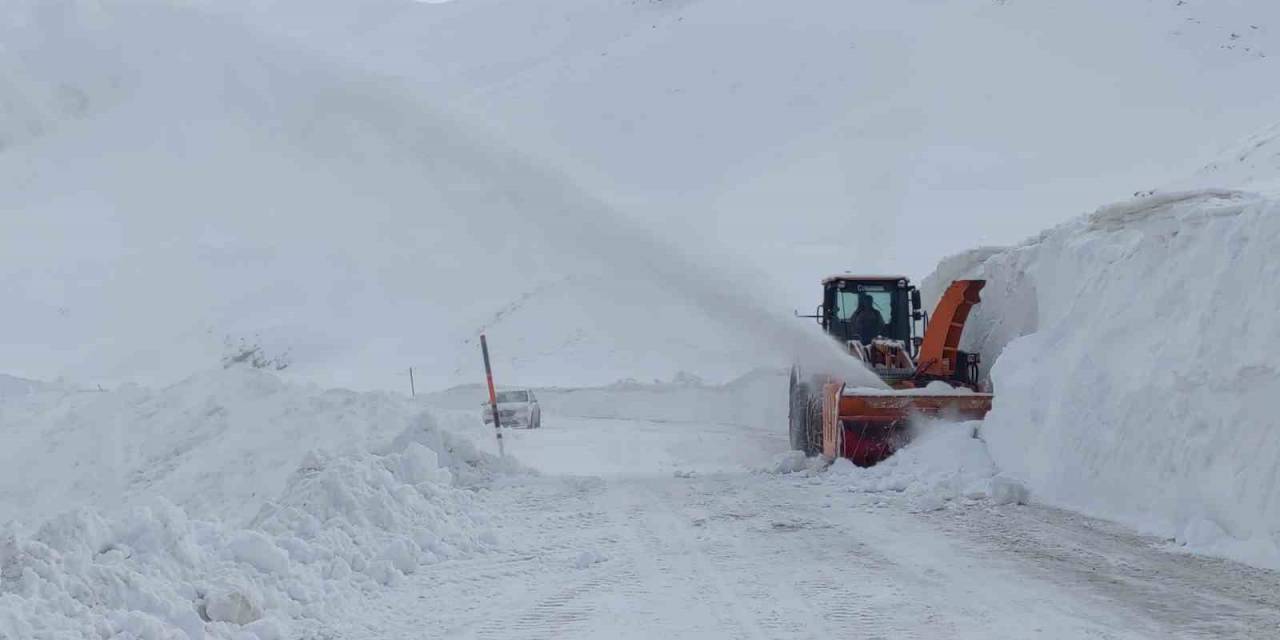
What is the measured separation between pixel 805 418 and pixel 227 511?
26.0ft

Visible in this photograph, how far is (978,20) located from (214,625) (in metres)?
63.9

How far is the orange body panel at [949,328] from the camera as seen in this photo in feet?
54.1

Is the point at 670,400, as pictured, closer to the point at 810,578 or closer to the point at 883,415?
the point at 883,415

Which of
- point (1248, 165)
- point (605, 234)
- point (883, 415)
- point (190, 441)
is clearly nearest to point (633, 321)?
point (605, 234)

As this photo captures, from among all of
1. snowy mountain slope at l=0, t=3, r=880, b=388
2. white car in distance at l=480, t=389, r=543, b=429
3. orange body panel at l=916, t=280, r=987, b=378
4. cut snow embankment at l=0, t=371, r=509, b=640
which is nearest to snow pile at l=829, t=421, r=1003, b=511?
orange body panel at l=916, t=280, r=987, b=378

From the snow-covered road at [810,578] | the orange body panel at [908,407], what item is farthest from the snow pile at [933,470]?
the snow-covered road at [810,578]

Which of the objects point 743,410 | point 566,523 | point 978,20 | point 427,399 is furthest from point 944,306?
point 978,20

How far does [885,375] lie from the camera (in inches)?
648

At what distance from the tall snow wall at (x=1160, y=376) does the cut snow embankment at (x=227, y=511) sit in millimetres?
5366

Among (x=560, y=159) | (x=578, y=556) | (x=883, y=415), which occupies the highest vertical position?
(x=560, y=159)

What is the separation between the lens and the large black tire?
17.5m

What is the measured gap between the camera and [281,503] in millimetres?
10594

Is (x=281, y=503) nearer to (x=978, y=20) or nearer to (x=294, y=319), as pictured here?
(x=294, y=319)

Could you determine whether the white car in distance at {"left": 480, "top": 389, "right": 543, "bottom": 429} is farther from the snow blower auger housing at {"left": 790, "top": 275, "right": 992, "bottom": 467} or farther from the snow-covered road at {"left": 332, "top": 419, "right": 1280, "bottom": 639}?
the snow-covered road at {"left": 332, "top": 419, "right": 1280, "bottom": 639}
